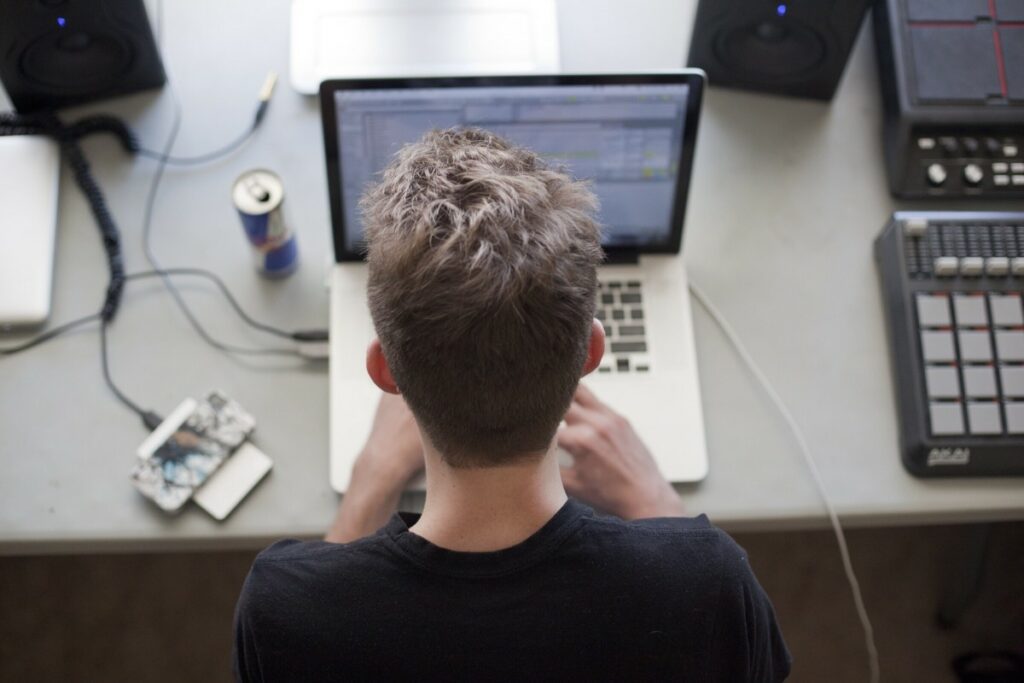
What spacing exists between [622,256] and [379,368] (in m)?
0.40

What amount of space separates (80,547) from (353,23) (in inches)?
25.8

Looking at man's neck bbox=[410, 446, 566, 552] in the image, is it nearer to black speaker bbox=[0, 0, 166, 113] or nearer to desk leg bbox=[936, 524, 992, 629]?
black speaker bbox=[0, 0, 166, 113]

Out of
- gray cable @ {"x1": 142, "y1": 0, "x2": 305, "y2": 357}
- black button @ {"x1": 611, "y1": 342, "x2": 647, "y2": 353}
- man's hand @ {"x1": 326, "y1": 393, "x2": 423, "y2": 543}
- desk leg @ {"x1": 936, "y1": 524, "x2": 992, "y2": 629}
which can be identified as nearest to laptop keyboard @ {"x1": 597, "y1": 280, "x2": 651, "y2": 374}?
black button @ {"x1": 611, "y1": 342, "x2": 647, "y2": 353}

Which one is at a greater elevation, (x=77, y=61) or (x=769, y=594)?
(x=77, y=61)

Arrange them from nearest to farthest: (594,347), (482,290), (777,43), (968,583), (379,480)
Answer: (482,290) < (594,347) < (379,480) < (777,43) < (968,583)

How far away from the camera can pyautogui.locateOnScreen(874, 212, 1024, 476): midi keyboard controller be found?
38.3 inches

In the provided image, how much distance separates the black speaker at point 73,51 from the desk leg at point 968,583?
1.26m

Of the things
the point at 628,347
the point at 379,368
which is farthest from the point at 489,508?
the point at 628,347

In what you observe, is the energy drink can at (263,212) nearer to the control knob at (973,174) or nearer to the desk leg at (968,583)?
the control knob at (973,174)

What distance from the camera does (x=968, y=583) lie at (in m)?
1.43

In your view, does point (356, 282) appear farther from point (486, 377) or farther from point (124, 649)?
point (124, 649)

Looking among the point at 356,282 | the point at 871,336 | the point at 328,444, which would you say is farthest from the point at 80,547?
the point at 871,336

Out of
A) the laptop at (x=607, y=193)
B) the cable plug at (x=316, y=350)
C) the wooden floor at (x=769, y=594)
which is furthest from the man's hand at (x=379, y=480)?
the wooden floor at (x=769, y=594)

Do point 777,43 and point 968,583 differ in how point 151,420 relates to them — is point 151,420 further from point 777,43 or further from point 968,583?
point 968,583
